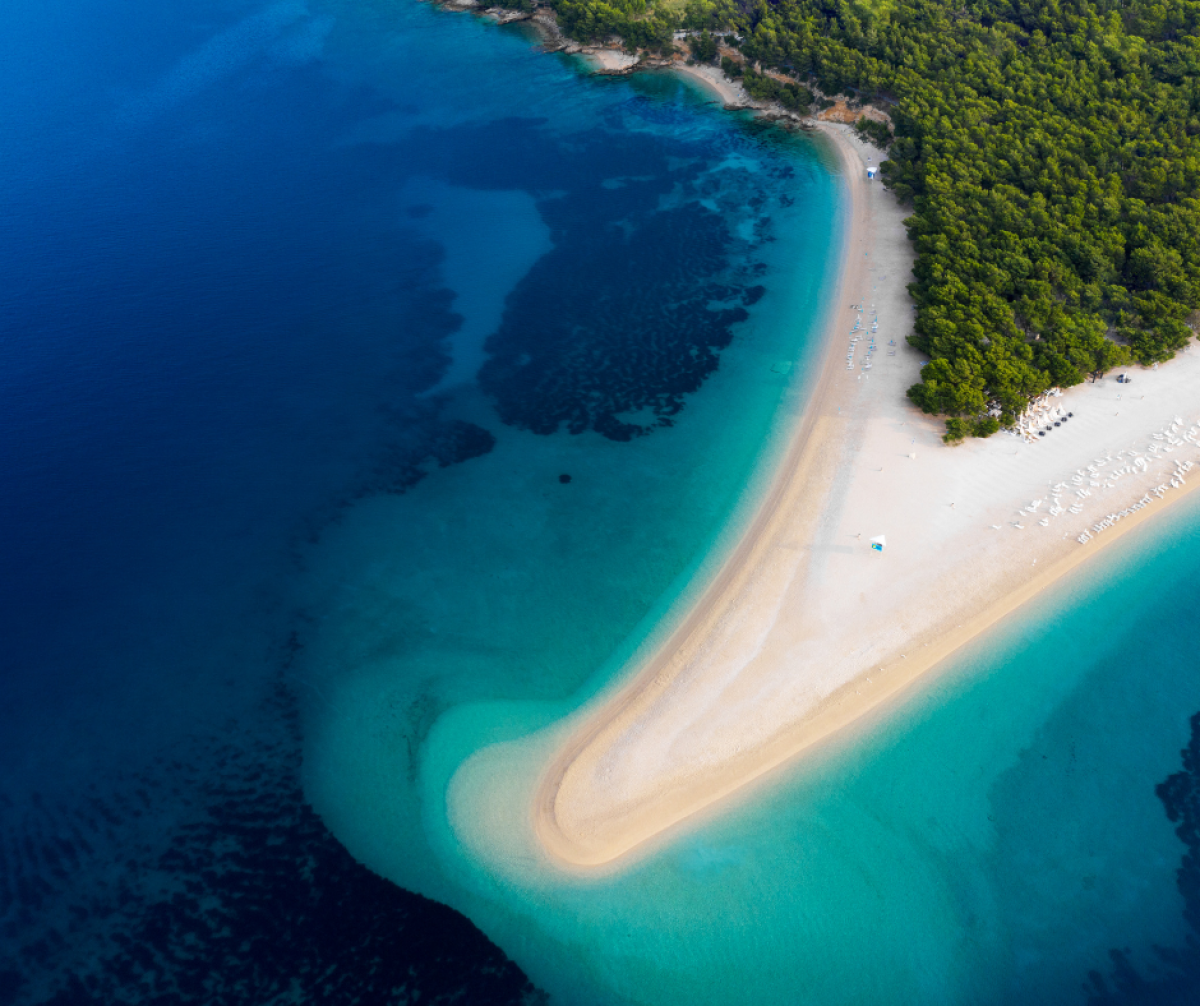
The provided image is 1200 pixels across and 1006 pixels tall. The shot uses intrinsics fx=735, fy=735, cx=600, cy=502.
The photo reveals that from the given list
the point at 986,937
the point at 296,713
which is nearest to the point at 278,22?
the point at 296,713

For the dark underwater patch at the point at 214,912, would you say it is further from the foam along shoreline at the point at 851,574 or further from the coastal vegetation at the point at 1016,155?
the coastal vegetation at the point at 1016,155

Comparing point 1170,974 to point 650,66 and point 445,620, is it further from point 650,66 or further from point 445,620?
point 650,66

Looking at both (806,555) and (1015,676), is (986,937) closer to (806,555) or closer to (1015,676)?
(1015,676)

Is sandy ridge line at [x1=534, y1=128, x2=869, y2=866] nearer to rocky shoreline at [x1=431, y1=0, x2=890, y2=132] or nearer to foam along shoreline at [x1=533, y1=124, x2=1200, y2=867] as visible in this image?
foam along shoreline at [x1=533, y1=124, x2=1200, y2=867]

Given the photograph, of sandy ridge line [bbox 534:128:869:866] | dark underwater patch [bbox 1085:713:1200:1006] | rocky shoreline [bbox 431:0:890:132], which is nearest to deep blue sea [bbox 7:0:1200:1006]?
dark underwater patch [bbox 1085:713:1200:1006]

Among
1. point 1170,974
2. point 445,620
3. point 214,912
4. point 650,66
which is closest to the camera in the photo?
point 1170,974

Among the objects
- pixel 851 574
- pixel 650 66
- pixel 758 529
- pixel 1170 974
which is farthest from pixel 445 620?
pixel 650 66
